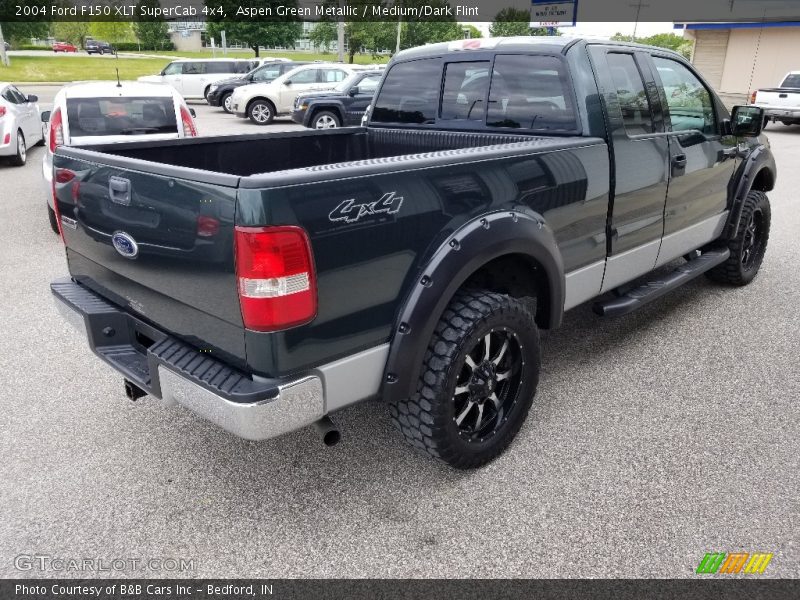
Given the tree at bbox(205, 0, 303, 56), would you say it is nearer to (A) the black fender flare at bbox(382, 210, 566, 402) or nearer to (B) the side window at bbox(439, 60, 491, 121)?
(B) the side window at bbox(439, 60, 491, 121)

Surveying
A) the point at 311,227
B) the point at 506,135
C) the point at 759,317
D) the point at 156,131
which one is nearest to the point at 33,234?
the point at 156,131

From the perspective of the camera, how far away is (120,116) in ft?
23.1

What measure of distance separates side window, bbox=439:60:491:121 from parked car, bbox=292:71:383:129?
10.9m

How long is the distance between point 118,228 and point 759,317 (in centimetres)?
451

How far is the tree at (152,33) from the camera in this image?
69.4 meters

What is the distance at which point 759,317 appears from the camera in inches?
188

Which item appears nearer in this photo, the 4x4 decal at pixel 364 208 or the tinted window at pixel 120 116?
the 4x4 decal at pixel 364 208

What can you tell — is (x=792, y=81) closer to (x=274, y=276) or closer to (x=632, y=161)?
(x=632, y=161)

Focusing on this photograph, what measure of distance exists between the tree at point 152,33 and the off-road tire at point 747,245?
7387 centimetres

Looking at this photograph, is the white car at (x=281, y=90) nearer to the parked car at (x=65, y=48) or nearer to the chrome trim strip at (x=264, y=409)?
the chrome trim strip at (x=264, y=409)

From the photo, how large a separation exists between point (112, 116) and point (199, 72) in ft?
57.6

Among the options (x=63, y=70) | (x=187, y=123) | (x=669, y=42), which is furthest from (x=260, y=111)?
(x=669, y=42)

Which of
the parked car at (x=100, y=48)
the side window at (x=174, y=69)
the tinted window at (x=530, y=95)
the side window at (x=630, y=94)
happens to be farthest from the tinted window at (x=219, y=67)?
the side window at (x=630, y=94)

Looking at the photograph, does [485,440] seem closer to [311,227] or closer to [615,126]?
[311,227]
